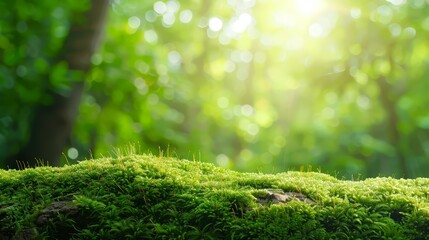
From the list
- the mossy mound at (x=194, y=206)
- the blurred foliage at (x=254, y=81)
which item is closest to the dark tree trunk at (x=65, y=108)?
the blurred foliage at (x=254, y=81)

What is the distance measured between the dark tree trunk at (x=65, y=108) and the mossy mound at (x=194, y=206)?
6013mm

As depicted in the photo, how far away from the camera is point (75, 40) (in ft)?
33.7

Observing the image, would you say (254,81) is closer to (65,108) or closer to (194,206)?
(65,108)

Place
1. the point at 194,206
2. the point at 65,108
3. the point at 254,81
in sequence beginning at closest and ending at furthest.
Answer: the point at 194,206 → the point at 65,108 → the point at 254,81

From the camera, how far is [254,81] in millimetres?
29391

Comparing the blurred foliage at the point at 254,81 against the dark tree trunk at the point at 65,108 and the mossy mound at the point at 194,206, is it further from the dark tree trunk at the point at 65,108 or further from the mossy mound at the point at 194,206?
the mossy mound at the point at 194,206

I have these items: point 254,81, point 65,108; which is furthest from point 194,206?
point 254,81

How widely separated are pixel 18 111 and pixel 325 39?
30.1 ft

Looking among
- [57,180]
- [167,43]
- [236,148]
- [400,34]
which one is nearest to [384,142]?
[400,34]

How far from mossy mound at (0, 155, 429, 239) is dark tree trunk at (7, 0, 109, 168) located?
6.01 metres

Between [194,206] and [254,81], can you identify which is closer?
[194,206]

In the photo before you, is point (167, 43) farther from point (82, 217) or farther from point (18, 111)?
point (82, 217)

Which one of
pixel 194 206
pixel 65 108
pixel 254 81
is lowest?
pixel 194 206

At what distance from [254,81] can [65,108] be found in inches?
778
